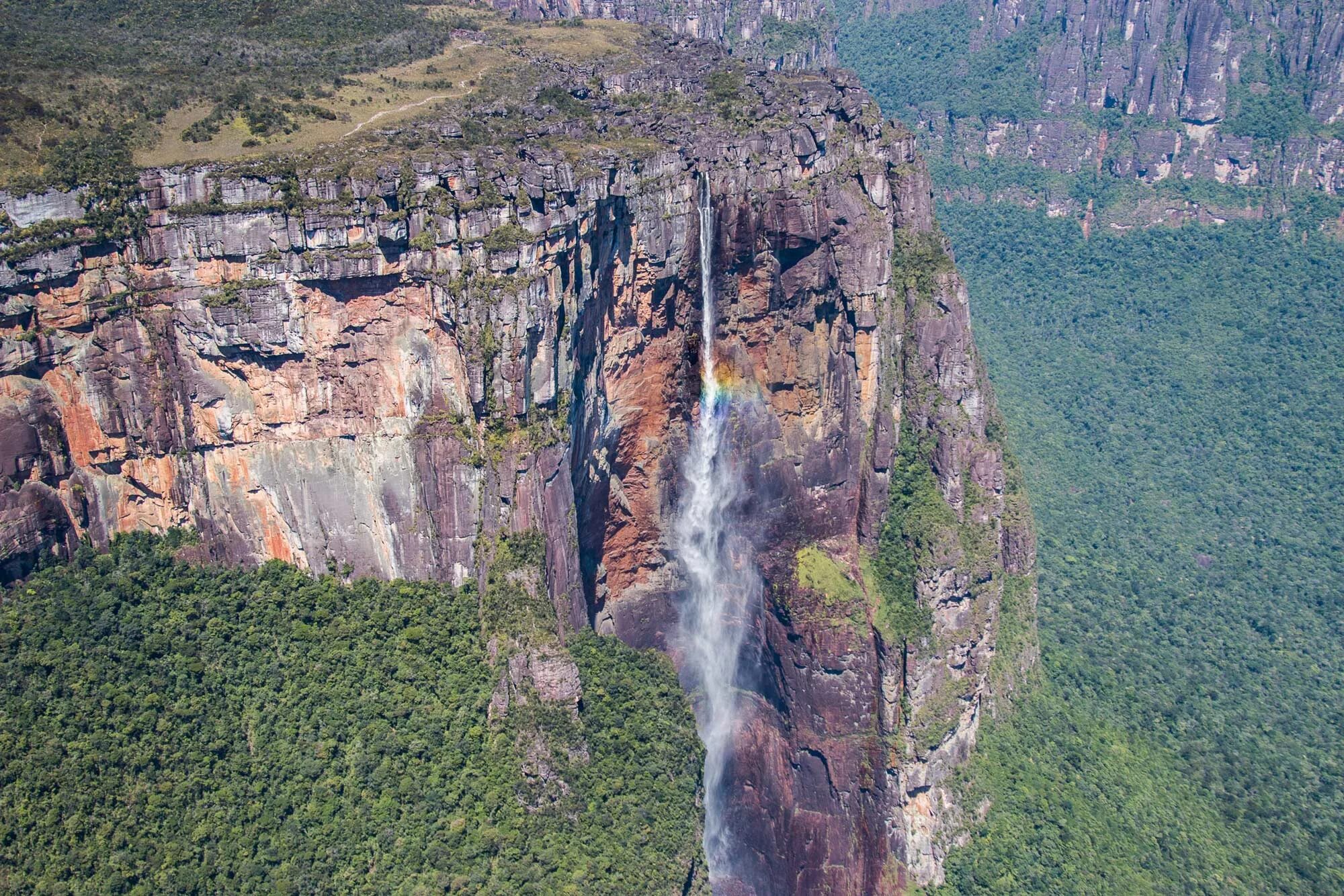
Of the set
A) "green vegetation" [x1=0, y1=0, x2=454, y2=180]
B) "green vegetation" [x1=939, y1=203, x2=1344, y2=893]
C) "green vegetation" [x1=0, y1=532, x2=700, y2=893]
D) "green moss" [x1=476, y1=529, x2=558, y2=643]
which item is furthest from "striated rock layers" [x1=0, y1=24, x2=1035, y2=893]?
"green vegetation" [x1=939, y1=203, x2=1344, y2=893]

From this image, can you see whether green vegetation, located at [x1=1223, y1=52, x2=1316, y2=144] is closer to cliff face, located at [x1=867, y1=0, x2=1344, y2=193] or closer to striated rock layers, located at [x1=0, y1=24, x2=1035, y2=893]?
cliff face, located at [x1=867, y1=0, x2=1344, y2=193]

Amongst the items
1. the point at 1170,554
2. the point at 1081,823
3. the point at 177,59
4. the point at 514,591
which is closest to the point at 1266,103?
the point at 1170,554

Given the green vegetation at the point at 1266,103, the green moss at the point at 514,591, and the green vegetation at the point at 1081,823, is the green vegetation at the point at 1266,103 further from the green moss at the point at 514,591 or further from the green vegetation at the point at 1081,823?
the green moss at the point at 514,591

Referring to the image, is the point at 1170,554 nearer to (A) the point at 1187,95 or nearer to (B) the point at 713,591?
(B) the point at 713,591

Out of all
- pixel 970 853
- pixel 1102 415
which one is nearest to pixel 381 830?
pixel 970 853

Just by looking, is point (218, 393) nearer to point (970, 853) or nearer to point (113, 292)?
point (113, 292)
